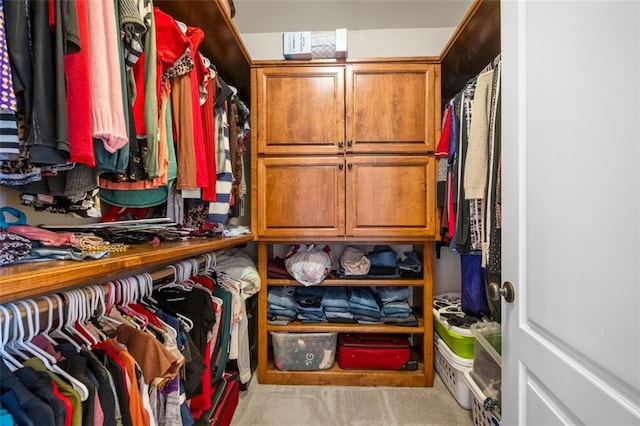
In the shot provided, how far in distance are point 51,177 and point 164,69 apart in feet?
1.74

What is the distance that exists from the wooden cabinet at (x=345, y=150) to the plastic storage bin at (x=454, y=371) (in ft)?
2.20

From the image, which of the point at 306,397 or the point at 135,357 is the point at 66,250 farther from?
Result: the point at 306,397

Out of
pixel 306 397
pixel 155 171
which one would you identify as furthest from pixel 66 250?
pixel 306 397

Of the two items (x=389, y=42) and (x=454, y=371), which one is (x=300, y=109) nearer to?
(x=389, y=42)

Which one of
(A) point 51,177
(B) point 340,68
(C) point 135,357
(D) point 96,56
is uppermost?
(B) point 340,68

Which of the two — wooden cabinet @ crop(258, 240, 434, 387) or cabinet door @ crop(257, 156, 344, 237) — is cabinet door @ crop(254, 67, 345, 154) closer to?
cabinet door @ crop(257, 156, 344, 237)

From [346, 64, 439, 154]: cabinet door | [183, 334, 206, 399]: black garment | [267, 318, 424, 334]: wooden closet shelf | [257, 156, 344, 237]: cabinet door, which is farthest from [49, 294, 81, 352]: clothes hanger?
[346, 64, 439, 154]: cabinet door

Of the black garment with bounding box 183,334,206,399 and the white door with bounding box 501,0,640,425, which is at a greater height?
the white door with bounding box 501,0,640,425

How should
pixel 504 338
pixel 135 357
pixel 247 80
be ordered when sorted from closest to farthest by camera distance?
pixel 135 357, pixel 504 338, pixel 247 80

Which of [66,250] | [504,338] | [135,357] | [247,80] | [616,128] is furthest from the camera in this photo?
[247,80]

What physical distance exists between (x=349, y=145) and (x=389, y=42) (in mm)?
1051

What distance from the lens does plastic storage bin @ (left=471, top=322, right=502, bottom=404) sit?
1.25m

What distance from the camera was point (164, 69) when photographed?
102cm

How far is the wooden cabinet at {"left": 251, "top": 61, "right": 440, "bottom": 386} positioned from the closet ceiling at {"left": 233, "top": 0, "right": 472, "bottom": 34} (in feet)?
1.76
